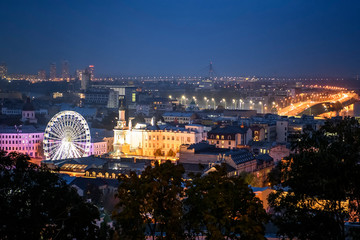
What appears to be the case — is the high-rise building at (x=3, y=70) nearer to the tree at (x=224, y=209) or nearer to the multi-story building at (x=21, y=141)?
the multi-story building at (x=21, y=141)

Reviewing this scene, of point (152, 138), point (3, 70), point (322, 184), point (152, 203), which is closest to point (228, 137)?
point (152, 138)

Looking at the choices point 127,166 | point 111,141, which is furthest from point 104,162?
point 111,141

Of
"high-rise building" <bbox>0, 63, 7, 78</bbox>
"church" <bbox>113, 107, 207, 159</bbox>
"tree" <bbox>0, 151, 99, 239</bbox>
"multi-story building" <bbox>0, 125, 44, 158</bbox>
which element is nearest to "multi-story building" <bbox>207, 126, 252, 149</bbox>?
"church" <bbox>113, 107, 207, 159</bbox>

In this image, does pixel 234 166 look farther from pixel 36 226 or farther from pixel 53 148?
pixel 36 226

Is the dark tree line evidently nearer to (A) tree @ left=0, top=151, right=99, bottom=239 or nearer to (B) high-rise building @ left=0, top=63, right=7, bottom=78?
(A) tree @ left=0, top=151, right=99, bottom=239

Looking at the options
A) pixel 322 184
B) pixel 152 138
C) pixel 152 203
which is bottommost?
pixel 152 138

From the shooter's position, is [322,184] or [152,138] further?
[152,138]

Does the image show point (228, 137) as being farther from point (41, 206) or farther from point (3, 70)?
point (3, 70)

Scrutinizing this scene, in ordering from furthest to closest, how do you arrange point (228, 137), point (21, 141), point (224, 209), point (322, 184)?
point (21, 141)
point (228, 137)
point (224, 209)
point (322, 184)
